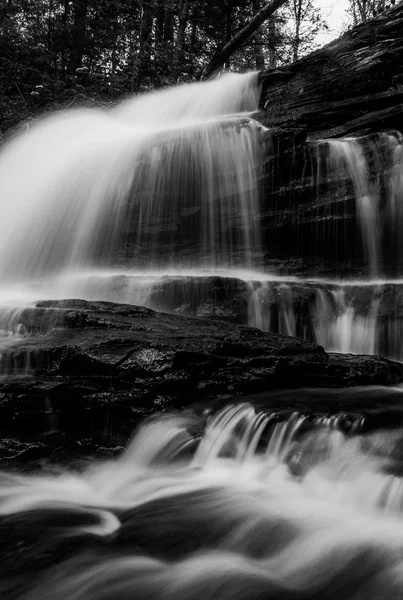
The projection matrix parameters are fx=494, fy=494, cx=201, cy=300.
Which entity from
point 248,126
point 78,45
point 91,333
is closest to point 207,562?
point 91,333

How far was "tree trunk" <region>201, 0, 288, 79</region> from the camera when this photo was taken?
544 inches

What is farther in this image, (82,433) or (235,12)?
(235,12)

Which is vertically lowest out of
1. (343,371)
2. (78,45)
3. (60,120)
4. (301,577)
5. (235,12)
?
(301,577)

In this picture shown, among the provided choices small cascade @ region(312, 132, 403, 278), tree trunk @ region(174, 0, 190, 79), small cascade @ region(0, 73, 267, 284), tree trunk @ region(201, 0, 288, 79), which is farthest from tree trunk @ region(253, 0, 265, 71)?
small cascade @ region(312, 132, 403, 278)

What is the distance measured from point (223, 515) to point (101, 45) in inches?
732

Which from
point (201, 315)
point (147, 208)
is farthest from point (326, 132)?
point (201, 315)

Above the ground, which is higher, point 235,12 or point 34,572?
point 235,12

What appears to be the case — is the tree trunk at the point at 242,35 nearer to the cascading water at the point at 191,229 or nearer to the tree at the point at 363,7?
the cascading water at the point at 191,229

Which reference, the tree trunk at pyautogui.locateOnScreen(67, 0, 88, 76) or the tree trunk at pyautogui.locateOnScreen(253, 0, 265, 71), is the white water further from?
Answer: the tree trunk at pyautogui.locateOnScreen(253, 0, 265, 71)

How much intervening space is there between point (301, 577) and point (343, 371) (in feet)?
7.99

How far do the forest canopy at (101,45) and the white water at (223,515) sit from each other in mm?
13967

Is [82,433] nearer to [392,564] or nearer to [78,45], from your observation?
[392,564]

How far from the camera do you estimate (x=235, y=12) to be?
18328 mm

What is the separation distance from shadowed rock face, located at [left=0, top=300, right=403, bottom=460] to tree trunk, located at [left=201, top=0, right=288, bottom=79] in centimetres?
1226
